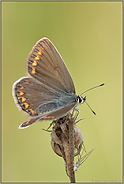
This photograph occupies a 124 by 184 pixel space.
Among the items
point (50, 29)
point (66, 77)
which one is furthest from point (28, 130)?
point (50, 29)

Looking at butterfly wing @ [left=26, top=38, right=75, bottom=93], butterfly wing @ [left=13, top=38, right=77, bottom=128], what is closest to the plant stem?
butterfly wing @ [left=13, top=38, right=77, bottom=128]

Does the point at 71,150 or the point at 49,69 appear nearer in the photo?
the point at 71,150

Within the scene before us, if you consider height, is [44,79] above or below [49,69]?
below

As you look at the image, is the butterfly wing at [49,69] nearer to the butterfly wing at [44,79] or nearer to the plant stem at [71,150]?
the butterfly wing at [44,79]

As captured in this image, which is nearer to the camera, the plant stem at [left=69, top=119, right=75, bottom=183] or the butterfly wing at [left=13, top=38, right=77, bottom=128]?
the plant stem at [left=69, top=119, right=75, bottom=183]

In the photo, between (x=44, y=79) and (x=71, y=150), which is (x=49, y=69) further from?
(x=71, y=150)

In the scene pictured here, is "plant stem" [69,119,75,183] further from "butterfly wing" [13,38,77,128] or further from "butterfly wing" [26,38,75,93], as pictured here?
"butterfly wing" [26,38,75,93]

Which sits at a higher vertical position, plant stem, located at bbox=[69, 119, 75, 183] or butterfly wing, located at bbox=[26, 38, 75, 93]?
butterfly wing, located at bbox=[26, 38, 75, 93]

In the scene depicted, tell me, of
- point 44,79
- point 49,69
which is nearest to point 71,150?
point 44,79
